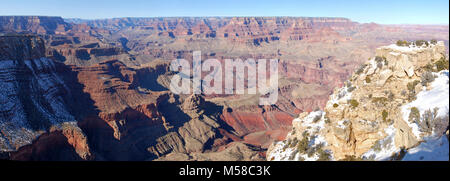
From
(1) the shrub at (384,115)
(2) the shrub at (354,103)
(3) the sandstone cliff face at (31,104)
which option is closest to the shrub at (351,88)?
(2) the shrub at (354,103)

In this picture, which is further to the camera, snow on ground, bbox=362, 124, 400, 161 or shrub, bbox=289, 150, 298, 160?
shrub, bbox=289, 150, 298, 160

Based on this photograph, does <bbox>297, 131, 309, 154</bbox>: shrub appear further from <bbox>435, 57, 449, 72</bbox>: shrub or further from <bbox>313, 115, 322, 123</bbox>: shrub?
<bbox>435, 57, 449, 72</bbox>: shrub

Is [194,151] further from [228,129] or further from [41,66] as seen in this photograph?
[41,66]

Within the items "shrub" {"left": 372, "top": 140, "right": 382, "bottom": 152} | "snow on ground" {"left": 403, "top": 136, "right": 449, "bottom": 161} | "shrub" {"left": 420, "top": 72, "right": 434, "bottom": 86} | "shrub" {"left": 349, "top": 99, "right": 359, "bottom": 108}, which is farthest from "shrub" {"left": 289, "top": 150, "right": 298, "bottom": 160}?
"shrub" {"left": 420, "top": 72, "right": 434, "bottom": 86}

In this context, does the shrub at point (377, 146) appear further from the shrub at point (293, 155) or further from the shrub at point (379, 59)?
the shrub at point (379, 59)

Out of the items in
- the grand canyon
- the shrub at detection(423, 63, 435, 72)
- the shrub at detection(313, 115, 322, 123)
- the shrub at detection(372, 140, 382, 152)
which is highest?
the shrub at detection(423, 63, 435, 72)
